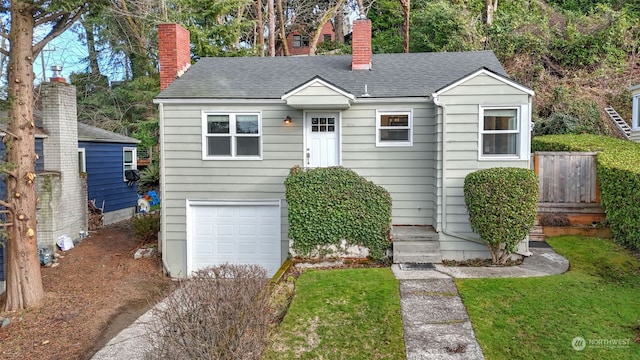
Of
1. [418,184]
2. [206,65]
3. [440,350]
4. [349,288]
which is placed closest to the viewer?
[440,350]

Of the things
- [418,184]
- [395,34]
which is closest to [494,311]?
[418,184]

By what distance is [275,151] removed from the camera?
10.0m

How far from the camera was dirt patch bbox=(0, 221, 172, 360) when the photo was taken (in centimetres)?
702

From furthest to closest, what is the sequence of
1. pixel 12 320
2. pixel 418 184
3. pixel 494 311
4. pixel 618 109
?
pixel 618 109
pixel 418 184
pixel 12 320
pixel 494 311

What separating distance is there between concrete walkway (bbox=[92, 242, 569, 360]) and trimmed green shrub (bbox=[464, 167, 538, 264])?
0.68 metres

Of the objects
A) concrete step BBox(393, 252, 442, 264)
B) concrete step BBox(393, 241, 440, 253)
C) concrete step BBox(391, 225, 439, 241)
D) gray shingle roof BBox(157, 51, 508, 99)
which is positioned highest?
gray shingle roof BBox(157, 51, 508, 99)

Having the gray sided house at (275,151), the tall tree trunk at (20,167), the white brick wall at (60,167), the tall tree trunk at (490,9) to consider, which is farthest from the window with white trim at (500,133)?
the tall tree trunk at (490,9)

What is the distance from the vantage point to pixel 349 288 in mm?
6812

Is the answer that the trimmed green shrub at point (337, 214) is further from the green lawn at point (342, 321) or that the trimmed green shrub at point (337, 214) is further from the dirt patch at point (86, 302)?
the dirt patch at point (86, 302)

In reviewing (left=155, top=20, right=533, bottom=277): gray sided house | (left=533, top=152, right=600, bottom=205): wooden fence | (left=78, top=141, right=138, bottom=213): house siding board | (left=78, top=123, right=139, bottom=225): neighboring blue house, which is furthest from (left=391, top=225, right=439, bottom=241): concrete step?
(left=78, top=141, right=138, bottom=213): house siding board

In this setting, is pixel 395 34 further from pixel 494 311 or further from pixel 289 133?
pixel 494 311

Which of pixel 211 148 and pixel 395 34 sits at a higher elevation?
pixel 395 34

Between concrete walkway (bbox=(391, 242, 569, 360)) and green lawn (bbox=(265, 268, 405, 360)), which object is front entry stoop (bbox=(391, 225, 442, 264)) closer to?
concrete walkway (bbox=(391, 242, 569, 360))

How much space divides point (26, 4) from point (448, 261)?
10.3m
